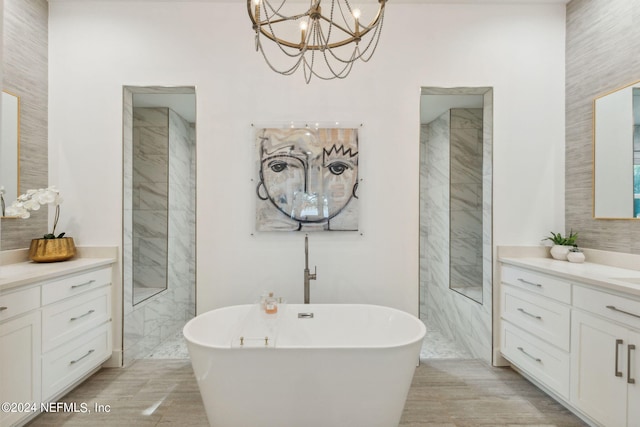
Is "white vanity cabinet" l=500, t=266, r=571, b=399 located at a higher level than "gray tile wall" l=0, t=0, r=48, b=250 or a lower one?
lower

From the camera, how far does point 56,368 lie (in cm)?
203

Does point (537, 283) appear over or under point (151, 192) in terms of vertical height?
under

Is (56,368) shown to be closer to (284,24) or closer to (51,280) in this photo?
(51,280)

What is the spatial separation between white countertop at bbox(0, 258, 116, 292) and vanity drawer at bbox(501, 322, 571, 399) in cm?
306

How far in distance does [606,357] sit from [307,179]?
6.91ft

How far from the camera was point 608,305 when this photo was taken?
1.78m

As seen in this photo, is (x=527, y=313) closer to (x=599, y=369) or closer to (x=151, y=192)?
(x=599, y=369)

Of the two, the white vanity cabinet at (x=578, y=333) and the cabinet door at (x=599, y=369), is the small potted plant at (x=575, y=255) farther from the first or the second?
the cabinet door at (x=599, y=369)

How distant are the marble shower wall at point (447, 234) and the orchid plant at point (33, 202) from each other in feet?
10.6

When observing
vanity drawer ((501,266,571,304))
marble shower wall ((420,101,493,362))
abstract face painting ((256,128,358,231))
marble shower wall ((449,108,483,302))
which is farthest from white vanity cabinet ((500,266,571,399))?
abstract face painting ((256,128,358,231))

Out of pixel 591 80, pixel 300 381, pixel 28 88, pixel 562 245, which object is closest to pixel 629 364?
pixel 562 245

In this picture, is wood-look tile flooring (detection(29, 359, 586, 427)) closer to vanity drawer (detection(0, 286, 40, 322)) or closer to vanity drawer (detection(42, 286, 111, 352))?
vanity drawer (detection(42, 286, 111, 352))

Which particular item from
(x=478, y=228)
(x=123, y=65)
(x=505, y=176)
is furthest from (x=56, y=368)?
(x=478, y=228)

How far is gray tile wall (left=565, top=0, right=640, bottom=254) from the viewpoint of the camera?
2184 mm
